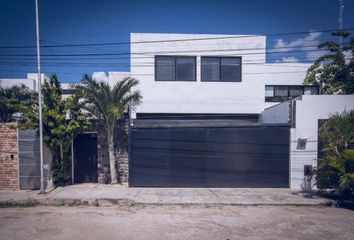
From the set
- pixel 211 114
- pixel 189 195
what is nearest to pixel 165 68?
pixel 211 114

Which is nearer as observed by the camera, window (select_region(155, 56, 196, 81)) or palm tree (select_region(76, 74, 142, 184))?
palm tree (select_region(76, 74, 142, 184))

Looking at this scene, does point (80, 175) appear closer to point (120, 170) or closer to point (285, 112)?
point (120, 170)

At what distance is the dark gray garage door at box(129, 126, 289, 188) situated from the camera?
12.4 metres

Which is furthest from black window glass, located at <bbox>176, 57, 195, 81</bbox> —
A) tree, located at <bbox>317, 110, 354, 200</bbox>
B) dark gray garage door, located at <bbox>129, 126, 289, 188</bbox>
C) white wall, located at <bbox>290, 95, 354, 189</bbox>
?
tree, located at <bbox>317, 110, 354, 200</bbox>

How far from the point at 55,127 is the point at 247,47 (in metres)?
12.2

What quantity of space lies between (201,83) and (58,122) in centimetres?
858

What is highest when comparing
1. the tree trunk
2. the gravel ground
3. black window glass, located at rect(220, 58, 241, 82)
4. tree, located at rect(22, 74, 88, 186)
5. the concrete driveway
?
black window glass, located at rect(220, 58, 241, 82)

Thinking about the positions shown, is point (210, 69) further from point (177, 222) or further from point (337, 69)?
point (177, 222)

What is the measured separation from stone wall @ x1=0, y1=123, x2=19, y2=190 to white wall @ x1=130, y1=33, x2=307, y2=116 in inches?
266

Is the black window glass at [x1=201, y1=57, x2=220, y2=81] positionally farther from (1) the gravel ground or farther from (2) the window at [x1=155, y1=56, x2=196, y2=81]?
(1) the gravel ground

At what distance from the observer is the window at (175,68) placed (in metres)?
15.6

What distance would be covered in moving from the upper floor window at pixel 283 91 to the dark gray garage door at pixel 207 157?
6.44m

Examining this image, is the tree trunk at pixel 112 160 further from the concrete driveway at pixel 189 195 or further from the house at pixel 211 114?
the house at pixel 211 114

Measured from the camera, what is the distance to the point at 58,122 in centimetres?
1166
